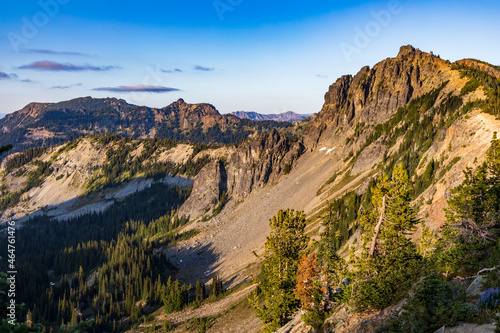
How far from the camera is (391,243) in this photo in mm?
27438

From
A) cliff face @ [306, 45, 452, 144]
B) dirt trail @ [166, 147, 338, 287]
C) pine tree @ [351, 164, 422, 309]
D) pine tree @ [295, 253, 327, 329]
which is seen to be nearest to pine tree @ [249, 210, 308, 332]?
pine tree @ [295, 253, 327, 329]

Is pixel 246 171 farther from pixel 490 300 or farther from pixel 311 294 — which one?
pixel 490 300

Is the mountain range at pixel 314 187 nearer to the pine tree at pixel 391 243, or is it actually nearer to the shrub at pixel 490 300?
the pine tree at pixel 391 243

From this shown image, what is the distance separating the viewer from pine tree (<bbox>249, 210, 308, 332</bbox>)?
35.5 meters

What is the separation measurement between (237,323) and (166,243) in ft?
321

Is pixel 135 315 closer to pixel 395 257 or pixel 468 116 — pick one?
pixel 395 257

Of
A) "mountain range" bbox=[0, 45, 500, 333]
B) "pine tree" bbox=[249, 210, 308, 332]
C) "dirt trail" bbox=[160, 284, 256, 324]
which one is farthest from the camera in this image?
"dirt trail" bbox=[160, 284, 256, 324]

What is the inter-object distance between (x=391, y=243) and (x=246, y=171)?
149 m

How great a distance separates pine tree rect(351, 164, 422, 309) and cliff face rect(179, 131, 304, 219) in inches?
5368

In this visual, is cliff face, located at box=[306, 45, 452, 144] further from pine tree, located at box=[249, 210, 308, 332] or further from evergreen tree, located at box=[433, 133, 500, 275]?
pine tree, located at box=[249, 210, 308, 332]

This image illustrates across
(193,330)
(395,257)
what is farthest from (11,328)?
(193,330)

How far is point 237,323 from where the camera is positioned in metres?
62.6

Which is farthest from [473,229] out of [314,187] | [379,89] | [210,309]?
[379,89]

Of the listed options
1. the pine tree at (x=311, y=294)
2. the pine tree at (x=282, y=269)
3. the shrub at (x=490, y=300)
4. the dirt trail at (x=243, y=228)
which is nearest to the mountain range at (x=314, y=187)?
the dirt trail at (x=243, y=228)
